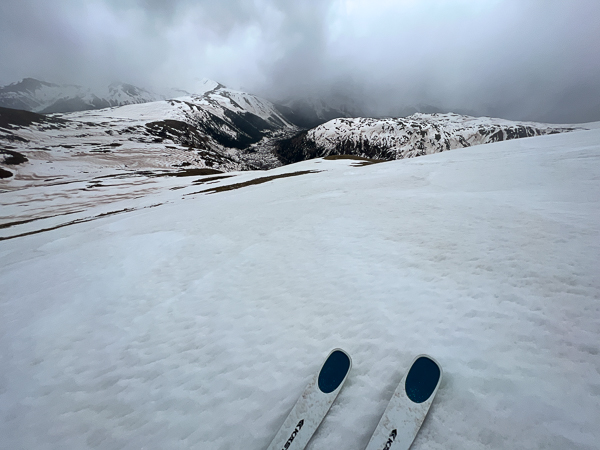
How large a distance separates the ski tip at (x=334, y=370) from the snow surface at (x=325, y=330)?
0.73 feet

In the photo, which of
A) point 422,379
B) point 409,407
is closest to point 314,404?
point 409,407

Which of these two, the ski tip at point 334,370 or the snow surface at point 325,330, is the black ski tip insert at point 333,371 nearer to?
the ski tip at point 334,370

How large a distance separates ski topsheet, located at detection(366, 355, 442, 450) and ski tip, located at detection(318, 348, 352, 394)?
1.00 meters

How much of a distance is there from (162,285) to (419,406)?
9.20 metres

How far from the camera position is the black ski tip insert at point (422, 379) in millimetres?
4438

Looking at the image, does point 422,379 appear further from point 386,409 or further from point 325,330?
point 325,330

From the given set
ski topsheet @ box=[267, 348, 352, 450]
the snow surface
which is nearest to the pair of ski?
ski topsheet @ box=[267, 348, 352, 450]

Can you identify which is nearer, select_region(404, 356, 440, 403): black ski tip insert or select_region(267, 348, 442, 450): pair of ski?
select_region(267, 348, 442, 450): pair of ski

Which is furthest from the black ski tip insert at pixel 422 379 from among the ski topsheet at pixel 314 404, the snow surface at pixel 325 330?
the ski topsheet at pixel 314 404

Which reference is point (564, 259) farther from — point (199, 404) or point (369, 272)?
point (199, 404)

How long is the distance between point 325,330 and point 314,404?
182cm

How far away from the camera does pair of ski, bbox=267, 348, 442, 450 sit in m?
4.05

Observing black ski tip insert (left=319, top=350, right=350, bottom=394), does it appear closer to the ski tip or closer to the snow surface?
the ski tip

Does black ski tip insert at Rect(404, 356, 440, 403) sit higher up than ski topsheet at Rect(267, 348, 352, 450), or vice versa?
black ski tip insert at Rect(404, 356, 440, 403)
